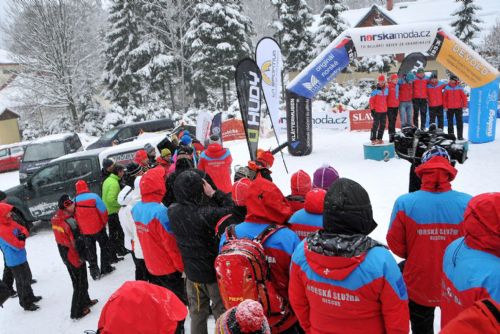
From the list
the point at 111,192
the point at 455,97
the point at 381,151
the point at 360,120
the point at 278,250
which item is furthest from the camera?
the point at 360,120

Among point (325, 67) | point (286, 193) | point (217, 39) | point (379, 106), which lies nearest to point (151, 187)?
point (286, 193)

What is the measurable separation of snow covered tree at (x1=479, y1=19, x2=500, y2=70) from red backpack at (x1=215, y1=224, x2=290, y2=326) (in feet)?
104

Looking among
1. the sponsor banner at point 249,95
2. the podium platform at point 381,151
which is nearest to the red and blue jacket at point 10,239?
the sponsor banner at point 249,95

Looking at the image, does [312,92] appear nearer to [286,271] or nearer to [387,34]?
[387,34]

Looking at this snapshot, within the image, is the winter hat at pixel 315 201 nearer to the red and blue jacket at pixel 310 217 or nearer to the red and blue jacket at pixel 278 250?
the red and blue jacket at pixel 310 217

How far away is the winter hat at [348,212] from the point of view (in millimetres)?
2133

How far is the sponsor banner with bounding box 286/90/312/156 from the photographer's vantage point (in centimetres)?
1223

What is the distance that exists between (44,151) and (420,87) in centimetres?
1329

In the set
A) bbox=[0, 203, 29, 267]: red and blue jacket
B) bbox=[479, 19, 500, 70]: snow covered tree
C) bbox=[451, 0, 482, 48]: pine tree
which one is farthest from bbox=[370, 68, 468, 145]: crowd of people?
bbox=[479, 19, 500, 70]: snow covered tree

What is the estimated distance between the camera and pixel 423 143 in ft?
14.4

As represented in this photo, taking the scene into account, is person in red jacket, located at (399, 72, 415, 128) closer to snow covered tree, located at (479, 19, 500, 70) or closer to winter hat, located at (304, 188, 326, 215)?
winter hat, located at (304, 188, 326, 215)

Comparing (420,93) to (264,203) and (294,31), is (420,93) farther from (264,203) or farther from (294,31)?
(294,31)

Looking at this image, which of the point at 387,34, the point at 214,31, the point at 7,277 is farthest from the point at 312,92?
the point at 214,31

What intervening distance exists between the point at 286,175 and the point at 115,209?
539cm
